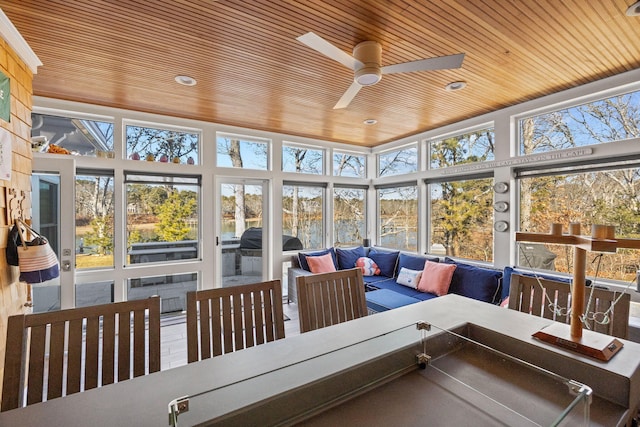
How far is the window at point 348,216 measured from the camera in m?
5.62

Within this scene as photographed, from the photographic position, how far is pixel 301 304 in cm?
172

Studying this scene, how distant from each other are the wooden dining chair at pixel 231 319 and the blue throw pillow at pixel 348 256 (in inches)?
135

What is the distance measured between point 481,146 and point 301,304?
3.62 m

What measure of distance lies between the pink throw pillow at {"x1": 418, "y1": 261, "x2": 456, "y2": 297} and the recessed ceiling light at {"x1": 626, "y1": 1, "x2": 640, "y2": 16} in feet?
9.11

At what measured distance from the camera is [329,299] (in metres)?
1.84

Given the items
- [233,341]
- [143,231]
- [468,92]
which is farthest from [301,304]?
[143,231]

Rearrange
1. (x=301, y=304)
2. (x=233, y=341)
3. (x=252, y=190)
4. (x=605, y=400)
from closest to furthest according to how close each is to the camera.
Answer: (x=605, y=400)
(x=233, y=341)
(x=301, y=304)
(x=252, y=190)

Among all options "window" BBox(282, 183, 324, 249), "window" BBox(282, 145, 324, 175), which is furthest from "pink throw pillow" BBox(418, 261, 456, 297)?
"window" BBox(282, 145, 324, 175)

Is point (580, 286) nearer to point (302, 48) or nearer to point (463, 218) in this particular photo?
point (302, 48)

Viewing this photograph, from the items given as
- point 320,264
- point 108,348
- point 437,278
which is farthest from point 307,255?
point 108,348

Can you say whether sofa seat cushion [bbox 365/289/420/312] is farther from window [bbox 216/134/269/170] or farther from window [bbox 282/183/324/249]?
window [bbox 216/134/269/170]

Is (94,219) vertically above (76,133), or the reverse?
(76,133)

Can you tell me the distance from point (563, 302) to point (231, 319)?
5.82 ft

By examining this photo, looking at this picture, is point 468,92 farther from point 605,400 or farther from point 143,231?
point 143,231
